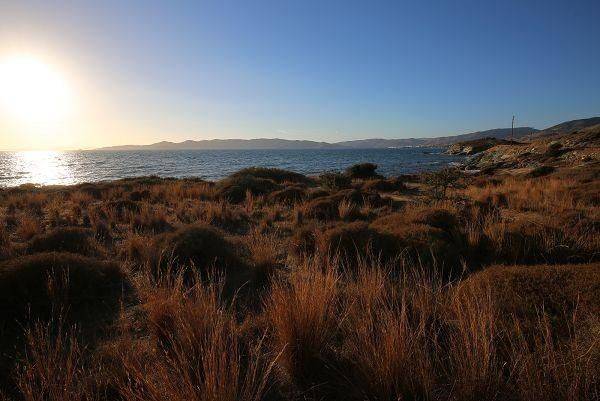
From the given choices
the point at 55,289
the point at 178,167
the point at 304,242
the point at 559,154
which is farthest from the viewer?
the point at 178,167

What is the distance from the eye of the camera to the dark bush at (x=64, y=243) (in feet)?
20.1

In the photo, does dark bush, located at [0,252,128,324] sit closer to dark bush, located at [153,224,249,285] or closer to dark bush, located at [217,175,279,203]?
dark bush, located at [153,224,249,285]

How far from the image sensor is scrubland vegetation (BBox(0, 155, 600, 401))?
6.64 ft

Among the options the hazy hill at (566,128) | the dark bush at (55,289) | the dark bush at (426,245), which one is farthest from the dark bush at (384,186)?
the hazy hill at (566,128)

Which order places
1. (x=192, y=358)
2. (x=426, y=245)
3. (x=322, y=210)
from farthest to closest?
1. (x=322, y=210)
2. (x=426, y=245)
3. (x=192, y=358)

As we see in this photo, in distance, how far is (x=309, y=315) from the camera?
2.71m

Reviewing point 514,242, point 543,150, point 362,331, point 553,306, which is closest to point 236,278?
point 362,331

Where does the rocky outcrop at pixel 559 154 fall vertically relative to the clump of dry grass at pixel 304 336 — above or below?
above

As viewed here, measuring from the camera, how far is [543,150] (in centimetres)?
3425

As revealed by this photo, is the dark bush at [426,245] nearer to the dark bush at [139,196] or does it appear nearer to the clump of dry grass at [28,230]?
the clump of dry grass at [28,230]

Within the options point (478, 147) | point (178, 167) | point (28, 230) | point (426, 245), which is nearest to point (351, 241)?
point (426, 245)

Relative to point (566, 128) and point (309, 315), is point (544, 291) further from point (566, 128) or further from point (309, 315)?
point (566, 128)

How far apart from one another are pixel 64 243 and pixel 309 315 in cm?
580

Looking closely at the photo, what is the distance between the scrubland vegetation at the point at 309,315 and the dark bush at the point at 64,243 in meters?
0.05
